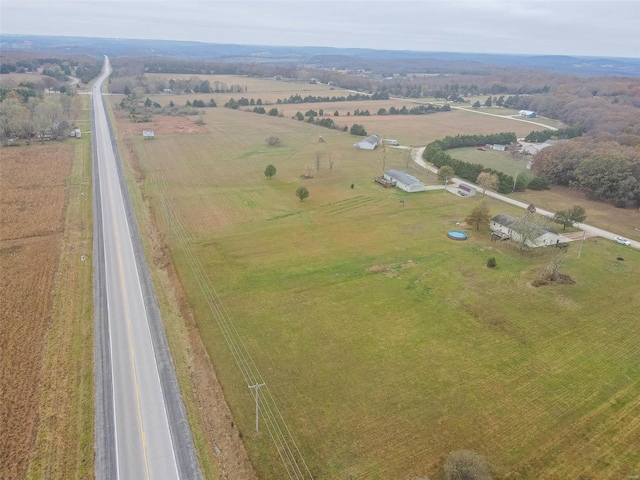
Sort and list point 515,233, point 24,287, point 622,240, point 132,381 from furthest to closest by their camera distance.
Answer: point 622,240, point 515,233, point 24,287, point 132,381

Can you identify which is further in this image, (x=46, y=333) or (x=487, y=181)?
(x=487, y=181)

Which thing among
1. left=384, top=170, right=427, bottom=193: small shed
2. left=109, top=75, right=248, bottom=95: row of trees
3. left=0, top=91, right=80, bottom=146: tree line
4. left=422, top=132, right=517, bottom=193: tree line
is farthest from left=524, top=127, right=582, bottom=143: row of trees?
left=109, top=75, right=248, bottom=95: row of trees

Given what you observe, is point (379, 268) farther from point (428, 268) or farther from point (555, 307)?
point (555, 307)

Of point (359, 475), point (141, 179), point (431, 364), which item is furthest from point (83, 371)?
point (141, 179)

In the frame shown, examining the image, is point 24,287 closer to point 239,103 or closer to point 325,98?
point 239,103

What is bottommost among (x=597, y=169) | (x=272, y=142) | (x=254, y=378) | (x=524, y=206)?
(x=254, y=378)

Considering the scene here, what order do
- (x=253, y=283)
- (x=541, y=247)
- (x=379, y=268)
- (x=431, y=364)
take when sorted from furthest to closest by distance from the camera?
(x=541, y=247)
(x=379, y=268)
(x=253, y=283)
(x=431, y=364)

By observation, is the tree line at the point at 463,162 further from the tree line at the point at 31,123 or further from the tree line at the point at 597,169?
the tree line at the point at 31,123

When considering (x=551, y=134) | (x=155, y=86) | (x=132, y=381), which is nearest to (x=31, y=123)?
(x=132, y=381)
